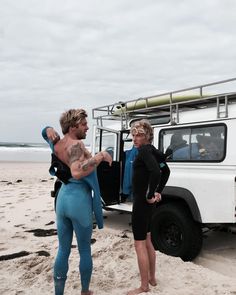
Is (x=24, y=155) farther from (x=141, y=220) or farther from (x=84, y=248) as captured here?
(x=84, y=248)

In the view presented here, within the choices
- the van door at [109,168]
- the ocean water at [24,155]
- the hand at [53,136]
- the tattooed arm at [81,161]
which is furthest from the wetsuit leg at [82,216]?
the ocean water at [24,155]

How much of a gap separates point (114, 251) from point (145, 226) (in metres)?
1.41

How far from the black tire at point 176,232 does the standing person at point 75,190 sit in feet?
6.08

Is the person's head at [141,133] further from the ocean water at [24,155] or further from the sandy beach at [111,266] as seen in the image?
the ocean water at [24,155]

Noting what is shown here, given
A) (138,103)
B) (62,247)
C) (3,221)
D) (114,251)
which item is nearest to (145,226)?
(62,247)

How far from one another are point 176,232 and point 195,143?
1230 mm

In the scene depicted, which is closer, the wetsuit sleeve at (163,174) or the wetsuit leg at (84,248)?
the wetsuit leg at (84,248)

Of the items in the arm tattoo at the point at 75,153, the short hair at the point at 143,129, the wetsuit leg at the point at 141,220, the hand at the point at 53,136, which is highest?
the short hair at the point at 143,129

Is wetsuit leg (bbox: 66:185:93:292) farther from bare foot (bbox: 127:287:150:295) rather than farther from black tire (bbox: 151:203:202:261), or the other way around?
black tire (bbox: 151:203:202:261)

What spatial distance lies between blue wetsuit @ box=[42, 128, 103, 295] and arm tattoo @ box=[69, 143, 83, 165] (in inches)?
7.3

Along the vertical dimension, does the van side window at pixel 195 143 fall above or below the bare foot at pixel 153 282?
above

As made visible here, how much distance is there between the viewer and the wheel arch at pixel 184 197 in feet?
15.8

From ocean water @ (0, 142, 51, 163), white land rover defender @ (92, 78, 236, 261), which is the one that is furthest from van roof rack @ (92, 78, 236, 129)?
ocean water @ (0, 142, 51, 163)

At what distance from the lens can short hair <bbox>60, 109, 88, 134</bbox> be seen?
3.20 meters
